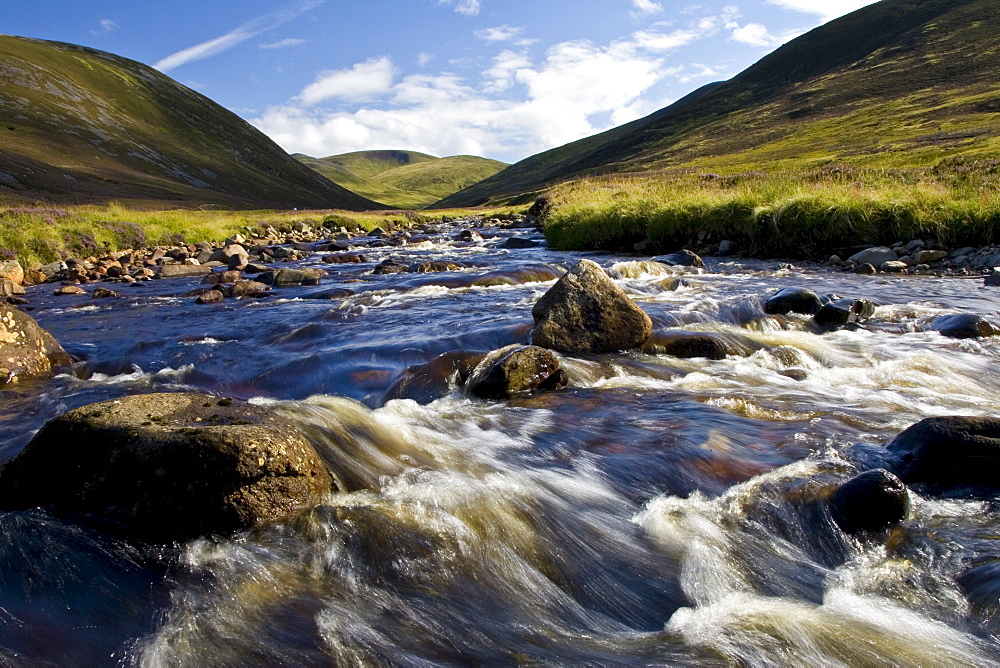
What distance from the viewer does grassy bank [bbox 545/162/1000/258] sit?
15703 mm

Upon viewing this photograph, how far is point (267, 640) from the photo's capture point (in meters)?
3.28

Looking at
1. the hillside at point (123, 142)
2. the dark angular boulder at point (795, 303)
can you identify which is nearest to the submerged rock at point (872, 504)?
the dark angular boulder at point (795, 303)

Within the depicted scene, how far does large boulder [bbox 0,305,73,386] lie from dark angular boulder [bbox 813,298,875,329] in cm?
1199

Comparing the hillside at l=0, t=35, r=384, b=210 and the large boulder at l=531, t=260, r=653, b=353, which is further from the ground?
the hillside at l=0, t=35, r=384, b=210

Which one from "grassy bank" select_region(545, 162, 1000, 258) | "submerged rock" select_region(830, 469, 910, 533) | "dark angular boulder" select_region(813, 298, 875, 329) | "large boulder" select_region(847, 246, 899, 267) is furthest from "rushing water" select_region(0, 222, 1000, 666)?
"grassy bank" select_region(545, 162, 1000, 258)

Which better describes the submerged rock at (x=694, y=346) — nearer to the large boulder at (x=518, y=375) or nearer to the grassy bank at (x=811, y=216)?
the large boulder at (x=518, y=375)

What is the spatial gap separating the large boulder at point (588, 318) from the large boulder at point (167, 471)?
4.80 meters

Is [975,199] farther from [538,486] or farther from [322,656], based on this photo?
[322,656]

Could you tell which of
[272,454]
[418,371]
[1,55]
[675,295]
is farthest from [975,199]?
[1,55]

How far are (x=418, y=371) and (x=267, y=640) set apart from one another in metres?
5.18

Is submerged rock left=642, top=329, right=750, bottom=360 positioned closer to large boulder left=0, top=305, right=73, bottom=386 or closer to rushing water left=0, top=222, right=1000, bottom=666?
rushing water left=0, top=222, right=1000, bottom=666

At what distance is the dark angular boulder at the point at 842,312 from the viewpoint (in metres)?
10.1

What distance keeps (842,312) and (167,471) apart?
999 centimetres

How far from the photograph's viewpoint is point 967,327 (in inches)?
362
